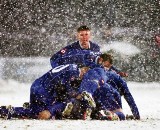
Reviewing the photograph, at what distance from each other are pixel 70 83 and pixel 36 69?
2.67 m

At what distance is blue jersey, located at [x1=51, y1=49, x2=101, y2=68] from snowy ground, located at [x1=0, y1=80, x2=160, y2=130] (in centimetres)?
67

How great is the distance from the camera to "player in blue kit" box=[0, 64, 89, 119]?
14.6 ft

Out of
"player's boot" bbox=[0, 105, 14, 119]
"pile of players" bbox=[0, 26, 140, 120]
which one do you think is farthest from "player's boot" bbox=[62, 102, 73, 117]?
"player's boot" bbox=[0, 105, 14, 119]

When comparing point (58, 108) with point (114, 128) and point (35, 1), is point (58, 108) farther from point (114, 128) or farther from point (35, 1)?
point (35, 1)

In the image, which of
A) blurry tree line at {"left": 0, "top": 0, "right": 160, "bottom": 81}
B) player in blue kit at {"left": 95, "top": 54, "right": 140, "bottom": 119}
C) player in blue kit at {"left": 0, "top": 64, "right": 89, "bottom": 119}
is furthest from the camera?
blurry tree line at {"left": 0, "top": 0, "right": 160, "bottom": 81}

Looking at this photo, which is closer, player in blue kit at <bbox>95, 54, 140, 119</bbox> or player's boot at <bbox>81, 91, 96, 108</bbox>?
player's boot at <bbox>81, 91, 96, 108</bbox>

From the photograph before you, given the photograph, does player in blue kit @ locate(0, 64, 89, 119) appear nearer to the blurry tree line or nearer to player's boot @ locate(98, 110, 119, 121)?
player's boot @ locate(98, 110, 119, 121)

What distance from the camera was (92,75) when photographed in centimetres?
430

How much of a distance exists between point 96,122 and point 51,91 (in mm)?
669

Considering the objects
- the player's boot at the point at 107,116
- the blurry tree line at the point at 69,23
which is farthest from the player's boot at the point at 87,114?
the blurry tree line at the point at 69,23

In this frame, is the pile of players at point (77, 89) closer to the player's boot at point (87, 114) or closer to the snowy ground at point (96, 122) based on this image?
the player's boot at point (87, 114)

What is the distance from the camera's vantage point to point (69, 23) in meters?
8.80

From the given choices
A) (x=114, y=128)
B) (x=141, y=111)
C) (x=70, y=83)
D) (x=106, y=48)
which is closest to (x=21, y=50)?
(x=106, y=48)

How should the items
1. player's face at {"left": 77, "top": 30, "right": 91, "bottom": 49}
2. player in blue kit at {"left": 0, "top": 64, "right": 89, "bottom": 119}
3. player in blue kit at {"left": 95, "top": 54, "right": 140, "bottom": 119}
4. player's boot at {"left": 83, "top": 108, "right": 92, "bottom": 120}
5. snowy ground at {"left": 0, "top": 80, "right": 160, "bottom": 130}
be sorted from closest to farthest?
snowy ground at {"left": 0, "top": 80, "right": 160, "bottom": 130} → player's boot at {"left": 83, "top": 108, "right": 92, "bottom": 120} → player in blue kit at {"left": 0, "top": 64, "right": 89, "bottom": 119} → player in blue kit at {"left": 95, "top": 54, "right": 140, "bottom": 119} → player's face at {"left": 77, "top": 30, "right": 91, "bottom": 49}
